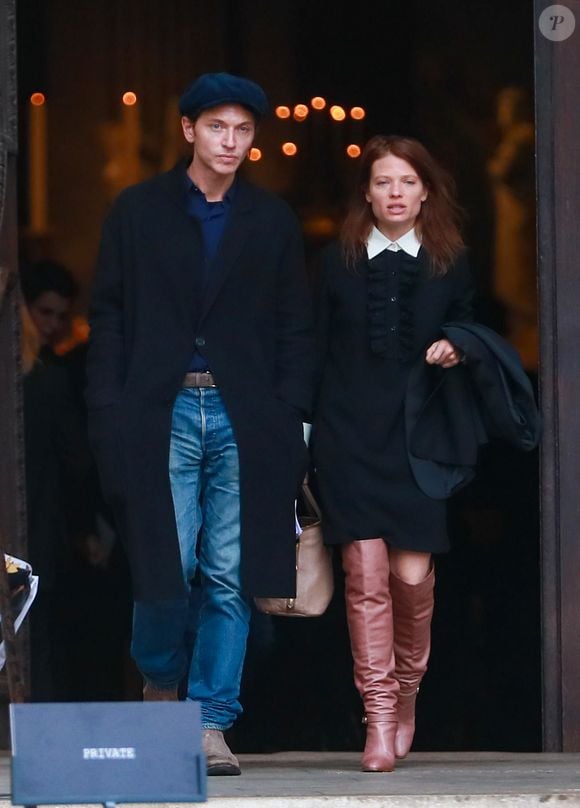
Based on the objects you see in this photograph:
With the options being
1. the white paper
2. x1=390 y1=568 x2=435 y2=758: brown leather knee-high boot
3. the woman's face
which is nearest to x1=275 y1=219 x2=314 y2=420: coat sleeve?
the woman's face

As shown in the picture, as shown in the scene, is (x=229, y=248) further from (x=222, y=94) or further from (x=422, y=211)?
(x=422, y=211)

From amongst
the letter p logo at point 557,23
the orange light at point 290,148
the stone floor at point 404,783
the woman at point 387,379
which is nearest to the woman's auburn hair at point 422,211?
the woman at point 387,379

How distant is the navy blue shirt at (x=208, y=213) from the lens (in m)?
5.38

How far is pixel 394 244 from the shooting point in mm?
5570

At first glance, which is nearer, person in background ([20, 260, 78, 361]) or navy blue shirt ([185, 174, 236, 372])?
navy blue shirt ([185, 174, 236, 372])

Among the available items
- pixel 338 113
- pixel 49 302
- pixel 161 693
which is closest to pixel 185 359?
pixel 161 693

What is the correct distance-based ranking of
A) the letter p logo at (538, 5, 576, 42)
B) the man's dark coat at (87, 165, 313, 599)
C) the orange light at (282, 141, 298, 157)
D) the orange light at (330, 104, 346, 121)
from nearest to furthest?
the man's dark coat at (87, 165, 313, 599), the letter p logo at (538, 5, 576, 42), the orange light at (330, 104, 346, 121), the orange light at (282, 141, 298, 157)

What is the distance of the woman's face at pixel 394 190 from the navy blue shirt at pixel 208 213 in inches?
16.3

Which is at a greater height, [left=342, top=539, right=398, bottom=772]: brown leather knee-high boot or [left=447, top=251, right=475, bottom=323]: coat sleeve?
[left=447, top=251, right=475, bottom=323]: coat sleeve

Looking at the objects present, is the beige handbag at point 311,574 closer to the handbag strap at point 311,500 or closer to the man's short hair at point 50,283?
the handbag strap at point 311,500

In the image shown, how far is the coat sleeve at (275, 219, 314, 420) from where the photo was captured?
5.40 meters

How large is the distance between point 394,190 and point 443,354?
48 centimetres

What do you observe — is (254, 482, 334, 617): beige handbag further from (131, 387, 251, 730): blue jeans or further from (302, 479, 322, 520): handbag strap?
(131, 387, 251, 730): blue jeans

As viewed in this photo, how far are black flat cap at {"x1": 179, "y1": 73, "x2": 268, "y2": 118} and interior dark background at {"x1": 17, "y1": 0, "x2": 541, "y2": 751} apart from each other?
2.92 m
